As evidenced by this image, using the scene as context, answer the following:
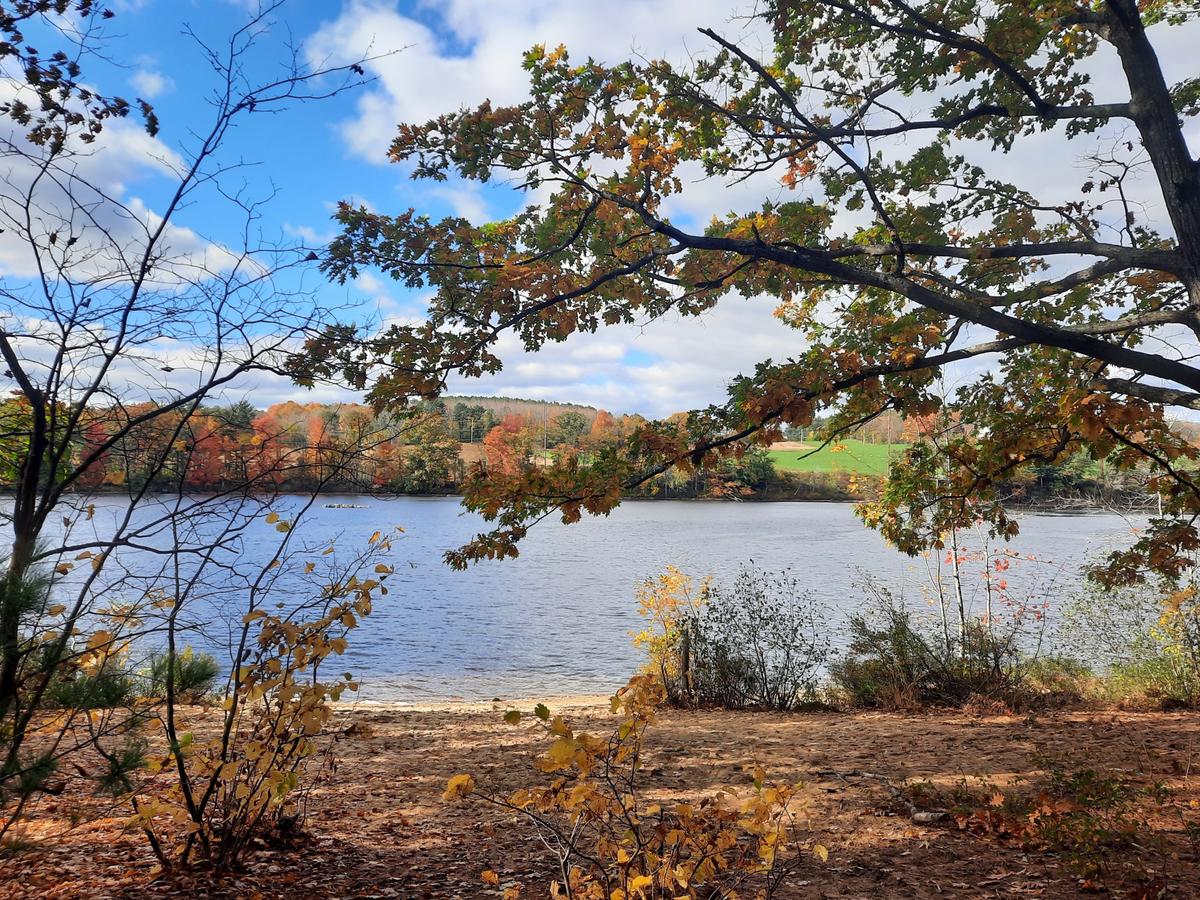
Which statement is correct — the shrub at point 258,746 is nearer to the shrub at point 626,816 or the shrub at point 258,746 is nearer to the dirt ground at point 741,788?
the dirt ground at point 741,788

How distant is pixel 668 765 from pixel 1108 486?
8.60 meters

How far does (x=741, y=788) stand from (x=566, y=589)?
59.0ft

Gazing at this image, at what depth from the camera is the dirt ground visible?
375cm

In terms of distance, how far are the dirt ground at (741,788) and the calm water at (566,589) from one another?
139cm

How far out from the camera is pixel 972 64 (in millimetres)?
5219

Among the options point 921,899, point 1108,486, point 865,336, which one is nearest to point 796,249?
Result: point 865,336

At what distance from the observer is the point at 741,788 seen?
5582 millimetres

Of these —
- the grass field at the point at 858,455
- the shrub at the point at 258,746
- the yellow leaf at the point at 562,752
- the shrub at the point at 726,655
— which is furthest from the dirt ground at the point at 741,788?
the grass field at the point at 858,455

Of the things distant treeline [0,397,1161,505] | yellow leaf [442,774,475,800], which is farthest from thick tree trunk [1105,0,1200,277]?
yellow leaf [442,774,475,800]

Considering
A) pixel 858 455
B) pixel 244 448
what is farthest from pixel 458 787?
pixel 858 455

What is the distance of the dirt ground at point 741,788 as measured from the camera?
3.75 meters

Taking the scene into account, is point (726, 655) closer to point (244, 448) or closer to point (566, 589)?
point (244, 448)

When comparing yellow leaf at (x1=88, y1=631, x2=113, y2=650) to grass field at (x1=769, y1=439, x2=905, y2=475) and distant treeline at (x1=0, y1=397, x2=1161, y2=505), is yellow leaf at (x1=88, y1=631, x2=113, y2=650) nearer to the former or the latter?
distant treeline at (x1=0, y1=397, x2=1161, y2=505)

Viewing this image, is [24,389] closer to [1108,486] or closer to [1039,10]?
[1039,10]
